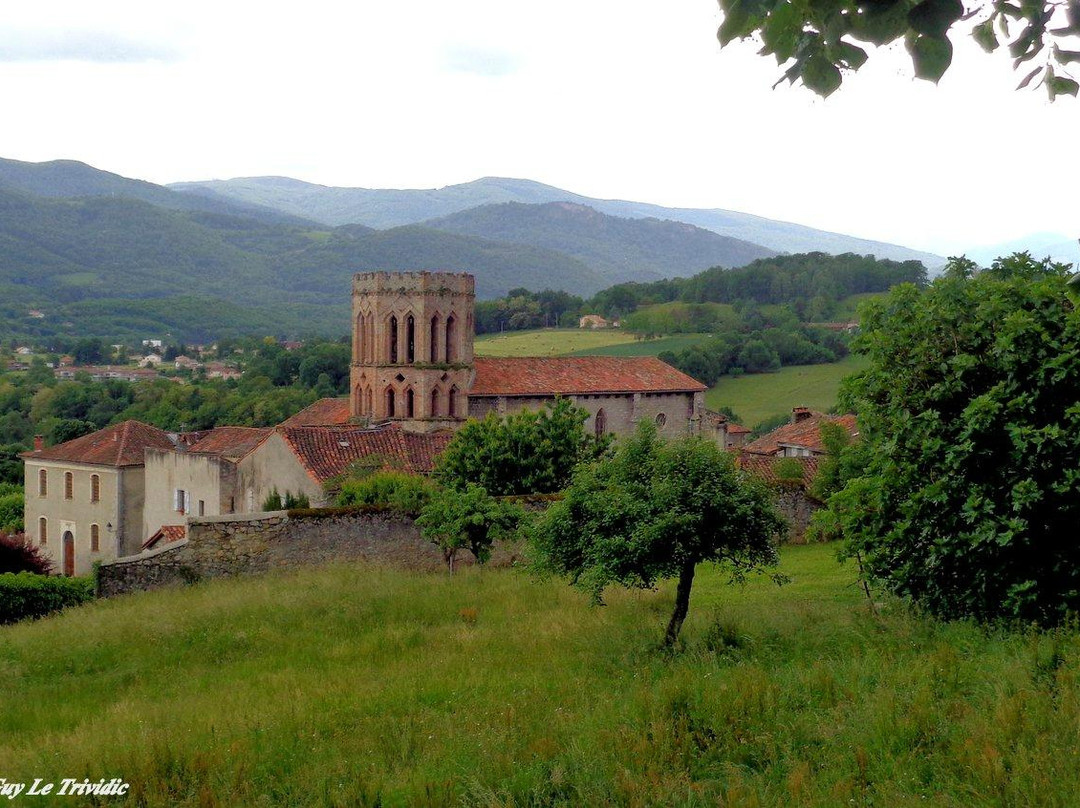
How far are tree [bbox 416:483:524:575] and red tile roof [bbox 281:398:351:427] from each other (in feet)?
112

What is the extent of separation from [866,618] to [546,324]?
104580mm

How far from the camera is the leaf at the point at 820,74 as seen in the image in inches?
168

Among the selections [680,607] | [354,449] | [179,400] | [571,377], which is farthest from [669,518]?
[179,400]

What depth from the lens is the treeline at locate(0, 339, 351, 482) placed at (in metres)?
77.1

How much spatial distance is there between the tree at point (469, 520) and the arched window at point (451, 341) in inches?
1296

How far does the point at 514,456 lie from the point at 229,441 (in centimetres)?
2243

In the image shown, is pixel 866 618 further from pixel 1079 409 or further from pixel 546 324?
pixel 546 324

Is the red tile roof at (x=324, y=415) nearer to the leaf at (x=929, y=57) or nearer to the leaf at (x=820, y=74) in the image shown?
the leaf at (x=820, y=74)

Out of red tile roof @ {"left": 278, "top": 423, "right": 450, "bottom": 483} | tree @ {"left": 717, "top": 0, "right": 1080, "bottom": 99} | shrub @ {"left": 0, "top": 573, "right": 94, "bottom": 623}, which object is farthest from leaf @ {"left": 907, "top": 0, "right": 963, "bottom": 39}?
red tile roof @ {"left": 278, "top": 423, "right": 450, "bottom": 483}

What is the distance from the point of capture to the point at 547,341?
98625 millimetres

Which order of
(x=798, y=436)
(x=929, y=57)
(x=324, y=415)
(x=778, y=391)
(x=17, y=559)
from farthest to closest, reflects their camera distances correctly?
(x=778, y=391)
(x=324, y=415)
(x=798, y=436)
(x=17, y=559)
(x=929, y=57)

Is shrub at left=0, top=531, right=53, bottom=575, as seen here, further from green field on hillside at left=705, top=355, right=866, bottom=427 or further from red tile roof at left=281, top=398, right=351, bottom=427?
green field on hillside at left=705, top=355, right=866, bottom=427

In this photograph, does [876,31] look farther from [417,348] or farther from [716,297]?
[716,297]

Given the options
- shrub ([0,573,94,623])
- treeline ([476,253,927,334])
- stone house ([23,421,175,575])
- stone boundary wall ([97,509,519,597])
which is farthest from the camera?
treeline ([476,253,927,334])
